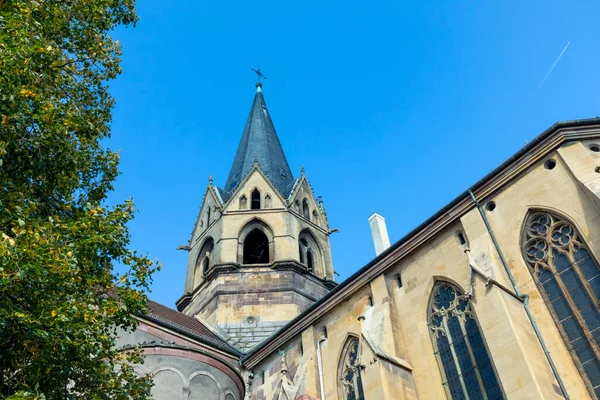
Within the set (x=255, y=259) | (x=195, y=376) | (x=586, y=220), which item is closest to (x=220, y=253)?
(x=255, y=259)

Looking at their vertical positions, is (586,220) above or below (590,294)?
above

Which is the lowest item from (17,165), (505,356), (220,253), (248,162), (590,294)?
(505,356)

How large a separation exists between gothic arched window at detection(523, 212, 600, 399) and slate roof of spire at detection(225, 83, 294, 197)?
18075mm

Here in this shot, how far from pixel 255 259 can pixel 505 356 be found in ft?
59.9

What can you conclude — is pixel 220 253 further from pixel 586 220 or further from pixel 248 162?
pixel 586 220

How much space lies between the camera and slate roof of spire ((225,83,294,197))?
3069 cm

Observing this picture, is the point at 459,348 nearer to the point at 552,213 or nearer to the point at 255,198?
the point at 552,213

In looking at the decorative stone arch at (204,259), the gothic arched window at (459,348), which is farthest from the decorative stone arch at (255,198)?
the gothic arched window at (459,348)

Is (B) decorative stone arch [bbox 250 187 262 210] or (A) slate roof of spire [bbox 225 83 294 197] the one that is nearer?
(B) decorative stone arch [bbox 250 187 262 210]

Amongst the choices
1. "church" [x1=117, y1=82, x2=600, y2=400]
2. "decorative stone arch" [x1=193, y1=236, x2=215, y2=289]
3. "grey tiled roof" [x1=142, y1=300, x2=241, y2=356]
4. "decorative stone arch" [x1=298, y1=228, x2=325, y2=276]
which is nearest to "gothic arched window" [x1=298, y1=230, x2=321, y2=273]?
"decorative stone arch" [x1=298, y1=228, x2=325, y2=276]

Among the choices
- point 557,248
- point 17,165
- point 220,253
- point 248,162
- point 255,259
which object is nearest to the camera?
point 17,165

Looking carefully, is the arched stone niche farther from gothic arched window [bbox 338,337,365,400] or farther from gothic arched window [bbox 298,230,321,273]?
gothic arched window [bbox 298,230,321,273]

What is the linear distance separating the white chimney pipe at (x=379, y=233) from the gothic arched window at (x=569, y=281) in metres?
7.91

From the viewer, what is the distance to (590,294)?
36.2 ft
